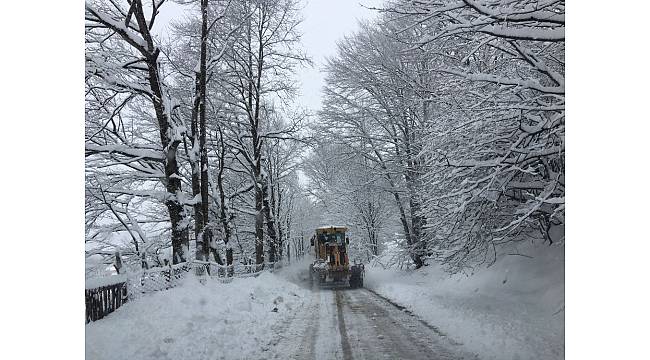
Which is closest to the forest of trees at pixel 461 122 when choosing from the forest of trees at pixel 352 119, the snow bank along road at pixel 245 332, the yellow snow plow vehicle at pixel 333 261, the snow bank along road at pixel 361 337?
the forest of trees at pixel 352 119

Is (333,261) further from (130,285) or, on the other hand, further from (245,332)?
(130,285)

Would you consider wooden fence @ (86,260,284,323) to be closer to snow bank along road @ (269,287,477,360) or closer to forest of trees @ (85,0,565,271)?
forest of trees @ (85,0,565,271)

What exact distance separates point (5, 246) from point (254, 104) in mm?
17441

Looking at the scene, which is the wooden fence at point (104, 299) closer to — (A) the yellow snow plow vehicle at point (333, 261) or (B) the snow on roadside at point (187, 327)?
(B) the snow on roadside at point (187, 327)

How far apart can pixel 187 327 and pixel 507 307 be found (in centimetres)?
556

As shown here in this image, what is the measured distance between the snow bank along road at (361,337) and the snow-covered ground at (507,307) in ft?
1.27

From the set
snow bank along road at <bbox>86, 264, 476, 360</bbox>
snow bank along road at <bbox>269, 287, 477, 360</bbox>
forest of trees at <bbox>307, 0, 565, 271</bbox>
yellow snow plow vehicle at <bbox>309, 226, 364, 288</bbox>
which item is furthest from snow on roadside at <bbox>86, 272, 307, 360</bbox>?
yellow snow plow vehicle at <bbox>309, 226, 364, 288</bbox>

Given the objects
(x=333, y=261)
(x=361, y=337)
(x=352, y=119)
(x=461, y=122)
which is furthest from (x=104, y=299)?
(x=333, y=261)

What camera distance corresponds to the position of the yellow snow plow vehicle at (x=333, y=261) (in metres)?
20.4

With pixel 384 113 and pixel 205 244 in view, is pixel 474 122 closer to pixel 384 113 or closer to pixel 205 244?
pixel 205 244

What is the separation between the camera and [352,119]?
19734 millimetres

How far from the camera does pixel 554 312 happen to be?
709 cm

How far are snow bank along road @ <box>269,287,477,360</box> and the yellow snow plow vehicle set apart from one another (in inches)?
352
